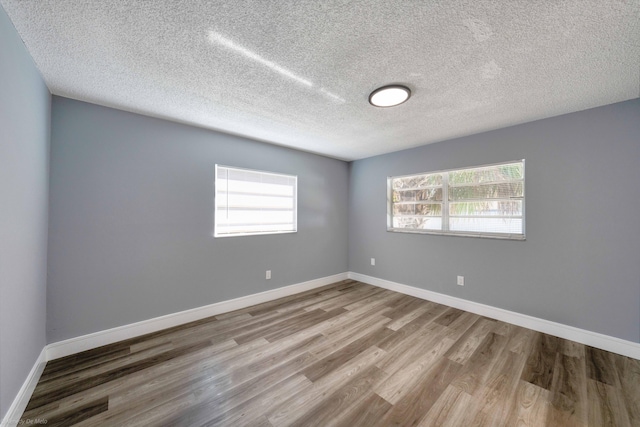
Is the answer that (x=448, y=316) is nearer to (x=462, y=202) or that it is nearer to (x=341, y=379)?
(x=462, y=202)

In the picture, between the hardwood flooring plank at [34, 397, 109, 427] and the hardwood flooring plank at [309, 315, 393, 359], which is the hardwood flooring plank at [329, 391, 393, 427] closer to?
the hardwood flooring plank at [309, 315, 393, 359]

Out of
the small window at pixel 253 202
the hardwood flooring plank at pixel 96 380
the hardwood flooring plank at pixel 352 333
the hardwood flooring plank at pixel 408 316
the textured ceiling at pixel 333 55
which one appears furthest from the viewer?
the small window at pixel 253 202

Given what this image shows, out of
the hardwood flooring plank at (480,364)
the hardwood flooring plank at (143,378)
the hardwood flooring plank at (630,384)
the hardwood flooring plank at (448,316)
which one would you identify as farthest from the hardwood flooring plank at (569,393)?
the hardwood flooring plank at (143,378)

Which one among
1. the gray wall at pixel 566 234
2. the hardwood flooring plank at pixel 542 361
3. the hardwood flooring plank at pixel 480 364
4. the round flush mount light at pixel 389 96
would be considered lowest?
the hardwood flooring plank at pixel 480 364

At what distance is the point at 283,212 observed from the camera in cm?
373

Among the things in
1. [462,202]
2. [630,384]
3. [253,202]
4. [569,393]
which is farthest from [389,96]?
[630,384]

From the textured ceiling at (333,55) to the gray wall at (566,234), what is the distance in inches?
13.6

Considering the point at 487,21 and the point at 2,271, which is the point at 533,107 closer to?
the point at 487,21

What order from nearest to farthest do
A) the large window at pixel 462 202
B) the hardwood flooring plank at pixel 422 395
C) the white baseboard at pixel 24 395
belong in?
the white baseboard at pixel 24 395 < the hardwood flooring plank at pixel 422 395 < the large window at pixel 462 202

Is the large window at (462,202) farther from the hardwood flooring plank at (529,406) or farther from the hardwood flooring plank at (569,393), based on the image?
the hardwood flooring plank at (529,406)

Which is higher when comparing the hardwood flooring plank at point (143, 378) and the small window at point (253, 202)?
the small window at point (253, 202)

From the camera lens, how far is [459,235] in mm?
3176

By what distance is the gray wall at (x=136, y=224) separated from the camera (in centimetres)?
209

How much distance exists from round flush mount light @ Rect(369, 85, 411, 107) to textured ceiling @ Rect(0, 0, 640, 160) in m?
0.08
